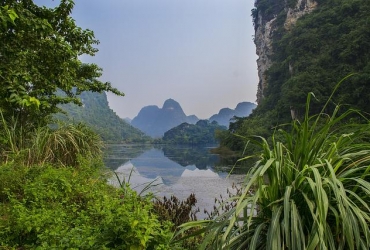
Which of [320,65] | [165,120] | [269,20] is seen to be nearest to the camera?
[320,65]

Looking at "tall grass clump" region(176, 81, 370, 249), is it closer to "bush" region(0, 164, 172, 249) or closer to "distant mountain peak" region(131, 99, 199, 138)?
"bush" region(0, 164, 172, 249)

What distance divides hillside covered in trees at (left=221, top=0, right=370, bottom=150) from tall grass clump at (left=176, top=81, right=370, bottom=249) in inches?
575

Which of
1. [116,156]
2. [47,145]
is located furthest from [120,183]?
[116,156]

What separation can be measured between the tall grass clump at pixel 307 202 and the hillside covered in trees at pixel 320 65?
47.9 feet

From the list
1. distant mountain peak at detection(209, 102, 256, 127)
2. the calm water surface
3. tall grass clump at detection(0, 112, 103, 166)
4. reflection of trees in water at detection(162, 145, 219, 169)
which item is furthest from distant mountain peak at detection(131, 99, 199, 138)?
tall grass clump at detection(0, 112, 103, 166)

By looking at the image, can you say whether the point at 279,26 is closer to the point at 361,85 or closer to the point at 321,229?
the point at 361,85

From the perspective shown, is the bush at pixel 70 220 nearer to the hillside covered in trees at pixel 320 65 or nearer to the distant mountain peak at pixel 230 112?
the hillside covered in trees at pixel 320 65

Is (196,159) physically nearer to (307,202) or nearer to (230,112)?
(307,202)

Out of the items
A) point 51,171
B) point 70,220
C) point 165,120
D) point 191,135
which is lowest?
point 70,220

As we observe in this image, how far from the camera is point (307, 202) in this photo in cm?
140

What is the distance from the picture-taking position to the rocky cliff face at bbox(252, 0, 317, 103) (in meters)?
45.6

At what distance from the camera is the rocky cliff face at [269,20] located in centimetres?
4562

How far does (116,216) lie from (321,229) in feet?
3.47

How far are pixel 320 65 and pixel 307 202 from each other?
2971 cm
